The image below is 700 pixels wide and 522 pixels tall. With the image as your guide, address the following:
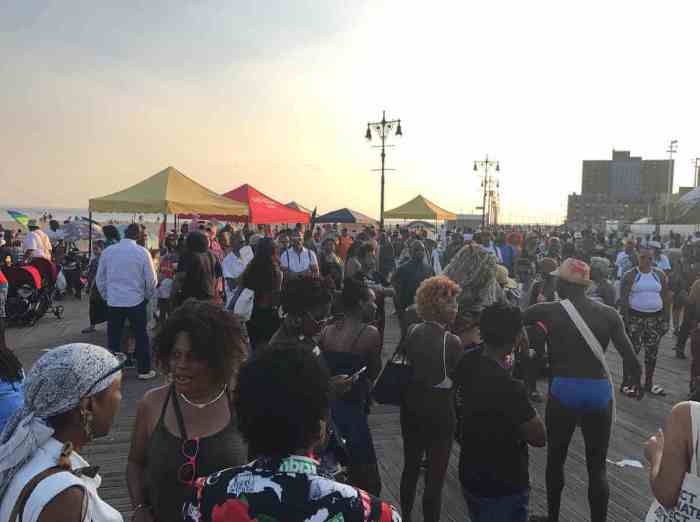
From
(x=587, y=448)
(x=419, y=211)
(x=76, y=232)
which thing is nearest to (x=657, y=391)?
(x=587, y=448)

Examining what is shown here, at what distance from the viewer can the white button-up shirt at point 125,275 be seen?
7.02 meters

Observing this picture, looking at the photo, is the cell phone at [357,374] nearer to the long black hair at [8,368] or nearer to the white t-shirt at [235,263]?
the long black hair at [8,368]

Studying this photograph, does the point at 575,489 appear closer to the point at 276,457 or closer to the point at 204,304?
the point at 204,304

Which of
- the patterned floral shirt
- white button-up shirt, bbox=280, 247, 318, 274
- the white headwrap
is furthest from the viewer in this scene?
white button-up shirt, bbox=280, 247, 318, 274

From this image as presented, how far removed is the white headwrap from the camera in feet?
5.30

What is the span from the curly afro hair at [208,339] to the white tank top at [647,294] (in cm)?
678

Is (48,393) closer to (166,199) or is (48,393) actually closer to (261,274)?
(261,274)

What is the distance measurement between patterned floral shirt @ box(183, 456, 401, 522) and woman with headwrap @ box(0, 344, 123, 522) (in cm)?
37

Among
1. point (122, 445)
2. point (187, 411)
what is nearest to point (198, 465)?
point (187, 411)

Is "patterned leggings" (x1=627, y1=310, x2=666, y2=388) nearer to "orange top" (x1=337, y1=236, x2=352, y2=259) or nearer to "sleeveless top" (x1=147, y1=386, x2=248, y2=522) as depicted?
"sleeveless top" (x1=147, y1=386, x2=248, y2=522)

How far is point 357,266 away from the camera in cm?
903

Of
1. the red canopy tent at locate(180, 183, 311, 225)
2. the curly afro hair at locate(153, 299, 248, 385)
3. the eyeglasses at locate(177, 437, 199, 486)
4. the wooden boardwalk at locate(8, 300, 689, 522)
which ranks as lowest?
the wooden boardwalk at locate(8, 300, 689, 522)

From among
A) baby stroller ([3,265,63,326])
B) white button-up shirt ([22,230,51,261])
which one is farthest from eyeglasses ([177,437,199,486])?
white button-up shirt ([22,230,51,261])

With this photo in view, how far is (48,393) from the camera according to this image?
5.60ft
